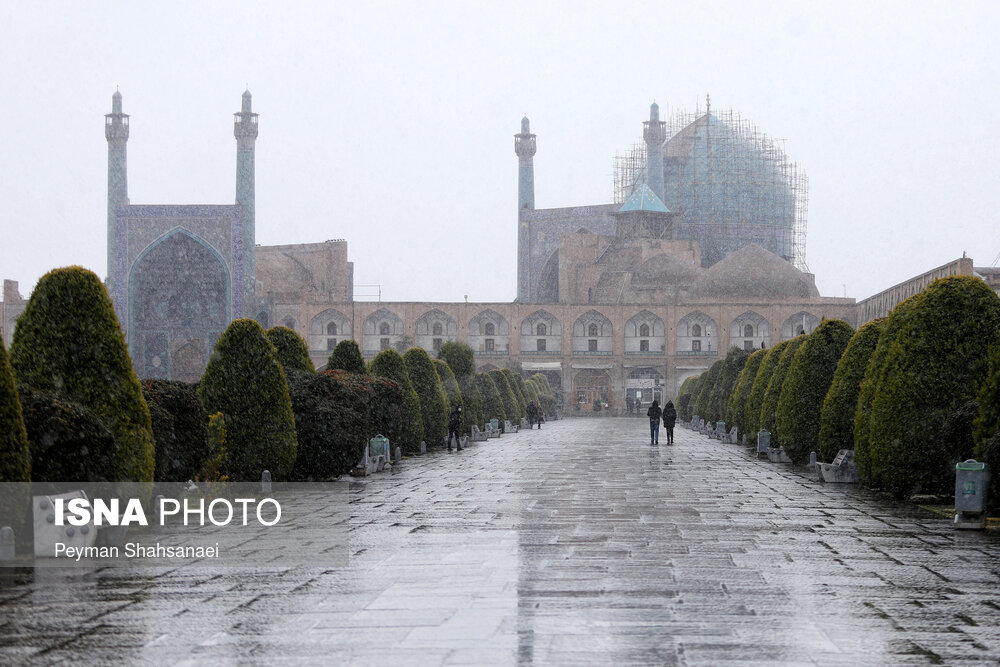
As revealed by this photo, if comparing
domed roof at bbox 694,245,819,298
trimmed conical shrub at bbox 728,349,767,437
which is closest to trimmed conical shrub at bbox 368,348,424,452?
trimmed conical shrub at bbox 728,349,767,437

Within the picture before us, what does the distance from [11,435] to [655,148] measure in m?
64.5

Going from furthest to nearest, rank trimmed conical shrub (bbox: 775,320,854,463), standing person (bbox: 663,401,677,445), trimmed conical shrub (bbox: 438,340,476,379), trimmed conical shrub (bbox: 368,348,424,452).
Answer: trimmed conical shrub (bbox: 438,340,476,379) → standing person (bbox: 663,401,677,445) → trimmed conical shrub (bbox: 368,348,424,452) → trimmed conical shrub (bbox: 775,320,854,463)

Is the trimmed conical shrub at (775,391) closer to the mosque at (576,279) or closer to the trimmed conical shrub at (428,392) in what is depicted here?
the trimmed conical shrub at (428,392)

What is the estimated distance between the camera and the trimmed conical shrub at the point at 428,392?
20.7 m

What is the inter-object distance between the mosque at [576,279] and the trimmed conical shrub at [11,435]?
43.9m

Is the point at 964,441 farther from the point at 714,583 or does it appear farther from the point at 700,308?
the point at 700,308

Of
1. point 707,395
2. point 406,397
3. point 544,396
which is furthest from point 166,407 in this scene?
point 544,396

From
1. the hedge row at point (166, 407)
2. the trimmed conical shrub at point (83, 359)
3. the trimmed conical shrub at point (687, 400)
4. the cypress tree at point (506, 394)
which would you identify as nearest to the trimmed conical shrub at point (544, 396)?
the trimmed conical shrub at point (687, 400)

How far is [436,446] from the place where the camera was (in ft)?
71.6

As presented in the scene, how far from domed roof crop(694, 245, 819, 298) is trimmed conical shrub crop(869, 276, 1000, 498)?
5211cm

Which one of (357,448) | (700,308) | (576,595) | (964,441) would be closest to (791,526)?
(964,441)

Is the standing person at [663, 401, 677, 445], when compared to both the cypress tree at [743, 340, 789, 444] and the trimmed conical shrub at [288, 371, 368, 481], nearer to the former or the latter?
the cypress tree at [743, 340, 789, 444]

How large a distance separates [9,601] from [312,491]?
254 inches

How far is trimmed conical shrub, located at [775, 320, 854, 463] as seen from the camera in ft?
50.9
